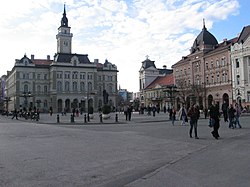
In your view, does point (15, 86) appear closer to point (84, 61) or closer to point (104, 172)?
point (84, 61)

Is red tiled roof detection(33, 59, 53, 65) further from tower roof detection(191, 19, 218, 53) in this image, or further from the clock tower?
tower roof detection(191, 19, 218, 53)

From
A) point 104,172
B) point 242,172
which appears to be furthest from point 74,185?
point 242,172

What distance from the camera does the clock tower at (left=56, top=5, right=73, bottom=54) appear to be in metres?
127

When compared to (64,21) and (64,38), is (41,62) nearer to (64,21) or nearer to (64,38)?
(64,38)

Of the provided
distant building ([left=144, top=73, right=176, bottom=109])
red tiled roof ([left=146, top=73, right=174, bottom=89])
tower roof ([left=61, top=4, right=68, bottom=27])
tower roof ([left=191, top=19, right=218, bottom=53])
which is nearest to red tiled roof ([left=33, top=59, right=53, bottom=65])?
tower roof ([left=61, top=4, right=68, bottom=27])

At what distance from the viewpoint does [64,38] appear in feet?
419

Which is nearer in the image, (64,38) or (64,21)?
(64,38)

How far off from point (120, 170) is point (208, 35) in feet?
258

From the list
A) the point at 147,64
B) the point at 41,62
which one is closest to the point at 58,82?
the point at 41,62

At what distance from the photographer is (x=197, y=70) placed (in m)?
81.9

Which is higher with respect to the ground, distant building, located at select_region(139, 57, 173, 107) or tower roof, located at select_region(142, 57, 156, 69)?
tower roof, located at select_region(142, 57, 156, 69)

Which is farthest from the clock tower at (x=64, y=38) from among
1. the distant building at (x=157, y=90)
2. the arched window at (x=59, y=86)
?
the distant building at (x=157, y=90)

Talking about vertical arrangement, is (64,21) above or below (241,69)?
above

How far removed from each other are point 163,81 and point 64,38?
4556cm
